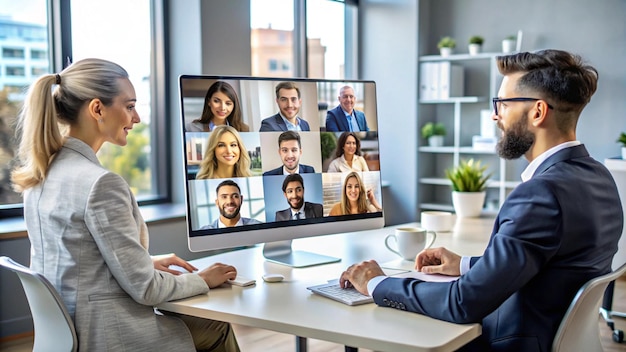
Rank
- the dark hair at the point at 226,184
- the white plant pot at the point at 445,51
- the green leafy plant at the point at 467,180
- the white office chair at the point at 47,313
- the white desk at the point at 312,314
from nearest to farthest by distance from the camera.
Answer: the white desk at the point at 312,314
the white office chair at the point at 47,313
the dark hair at the point at 226,184
the green leafy plant at the point at 467,180
the white plant pot at the point at 445,51

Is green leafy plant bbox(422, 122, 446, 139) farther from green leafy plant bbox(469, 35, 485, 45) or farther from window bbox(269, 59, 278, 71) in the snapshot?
window bbox(269, 59, 278, 71)

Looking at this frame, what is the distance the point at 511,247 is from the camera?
4.59 feet

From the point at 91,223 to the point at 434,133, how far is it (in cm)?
435

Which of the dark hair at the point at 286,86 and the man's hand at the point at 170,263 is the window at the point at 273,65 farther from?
the man's hand at the point at 170,263

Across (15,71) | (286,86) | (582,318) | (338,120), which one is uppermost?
(15,71)

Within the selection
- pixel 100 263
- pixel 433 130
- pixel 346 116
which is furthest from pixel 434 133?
pixel 100 263

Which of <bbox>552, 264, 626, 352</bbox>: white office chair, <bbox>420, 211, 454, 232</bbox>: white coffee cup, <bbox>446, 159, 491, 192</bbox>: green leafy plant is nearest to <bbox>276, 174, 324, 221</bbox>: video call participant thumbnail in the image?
<bbox>420, 211, 454, 232</bbox>: white coffee cup

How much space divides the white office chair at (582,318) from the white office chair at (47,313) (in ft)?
3.55

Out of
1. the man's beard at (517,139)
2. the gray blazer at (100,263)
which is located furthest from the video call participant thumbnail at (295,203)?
the man's beard at (517,139)

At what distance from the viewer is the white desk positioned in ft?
4.30

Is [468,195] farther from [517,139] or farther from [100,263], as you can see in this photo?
[100,263]

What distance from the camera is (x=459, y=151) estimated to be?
17.7 ft

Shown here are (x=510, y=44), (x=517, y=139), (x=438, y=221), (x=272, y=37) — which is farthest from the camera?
(x=510, y=44)

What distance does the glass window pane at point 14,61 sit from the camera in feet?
11.2
